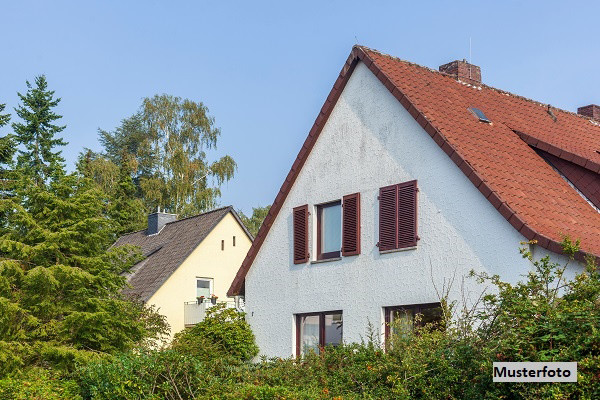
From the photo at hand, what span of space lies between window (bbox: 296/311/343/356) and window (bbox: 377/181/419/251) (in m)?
2.22

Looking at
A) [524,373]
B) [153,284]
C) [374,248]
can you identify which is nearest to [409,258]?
[374,248]

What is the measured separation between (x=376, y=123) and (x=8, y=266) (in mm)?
8203

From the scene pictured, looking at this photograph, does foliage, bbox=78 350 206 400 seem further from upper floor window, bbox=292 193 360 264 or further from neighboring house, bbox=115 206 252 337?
neighboring house, bbox=115 206 252 337

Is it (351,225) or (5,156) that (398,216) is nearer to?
(351,225)

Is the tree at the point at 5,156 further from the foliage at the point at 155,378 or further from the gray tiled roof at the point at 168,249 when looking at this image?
the foliage at the point at 155,378

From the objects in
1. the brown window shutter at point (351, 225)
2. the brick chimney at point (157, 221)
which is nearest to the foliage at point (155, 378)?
the brown window shutter at point (351, 225)

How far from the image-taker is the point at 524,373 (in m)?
8.05

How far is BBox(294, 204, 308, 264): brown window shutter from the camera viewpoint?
1839 cm

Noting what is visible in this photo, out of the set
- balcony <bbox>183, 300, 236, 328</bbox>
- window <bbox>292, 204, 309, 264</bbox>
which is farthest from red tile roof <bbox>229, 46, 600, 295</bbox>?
balcony <bbox>183, 300, 236, 328</bbox>

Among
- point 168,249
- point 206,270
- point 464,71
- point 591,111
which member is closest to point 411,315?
point 464,71

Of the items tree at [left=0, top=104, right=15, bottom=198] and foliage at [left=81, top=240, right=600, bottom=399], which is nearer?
foliage at [left=81, top=240, right=600, bottom=399]

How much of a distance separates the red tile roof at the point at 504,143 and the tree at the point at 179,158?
27.0 meters

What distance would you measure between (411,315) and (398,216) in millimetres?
1974

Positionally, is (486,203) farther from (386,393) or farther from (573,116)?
(573,116)
